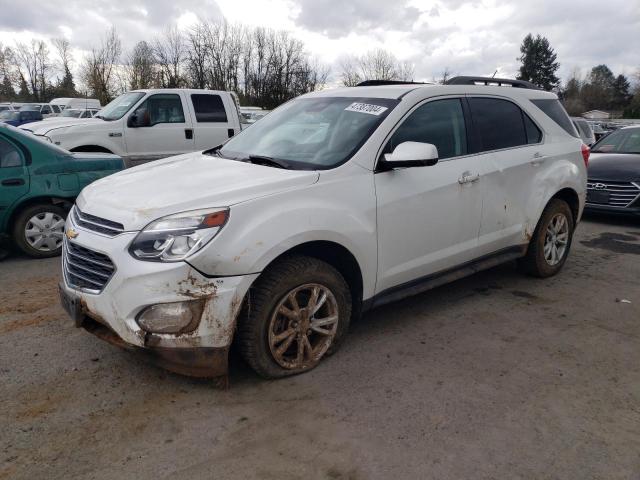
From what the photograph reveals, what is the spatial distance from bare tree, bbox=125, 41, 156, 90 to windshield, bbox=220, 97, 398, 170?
43947mm

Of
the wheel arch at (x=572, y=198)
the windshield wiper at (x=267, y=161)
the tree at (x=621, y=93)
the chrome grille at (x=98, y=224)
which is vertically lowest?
the wheel arch at (x=572, y=198)

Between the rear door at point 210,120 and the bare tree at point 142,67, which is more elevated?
the bare tree at point 142,67

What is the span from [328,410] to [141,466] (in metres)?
1.00

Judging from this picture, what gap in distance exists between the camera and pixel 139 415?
2.80m

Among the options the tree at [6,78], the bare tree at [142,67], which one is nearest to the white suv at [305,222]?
the bare tree at [142,67]

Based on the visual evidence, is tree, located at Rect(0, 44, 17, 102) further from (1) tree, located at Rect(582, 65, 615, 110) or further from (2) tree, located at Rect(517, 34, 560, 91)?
(1) tree, located at Rect(582, 65, 615, 110)

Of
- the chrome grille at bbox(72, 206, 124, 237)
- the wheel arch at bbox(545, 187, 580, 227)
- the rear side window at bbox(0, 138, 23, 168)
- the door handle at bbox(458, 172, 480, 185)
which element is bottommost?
the wheel arch at bbox(545, 187, 580, 227)

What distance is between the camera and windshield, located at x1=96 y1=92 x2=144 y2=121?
29.9 feet

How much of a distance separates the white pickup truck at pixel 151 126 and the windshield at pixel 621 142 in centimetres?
683

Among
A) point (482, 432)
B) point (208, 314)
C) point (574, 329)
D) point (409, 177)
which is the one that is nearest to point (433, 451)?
point (482, 432)

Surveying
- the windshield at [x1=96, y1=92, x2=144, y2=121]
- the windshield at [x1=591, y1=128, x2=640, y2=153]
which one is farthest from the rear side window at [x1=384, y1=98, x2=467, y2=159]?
the windshield at [x1=96, y1=92, x2=144, y2=121]

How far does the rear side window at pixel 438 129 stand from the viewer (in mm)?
3664

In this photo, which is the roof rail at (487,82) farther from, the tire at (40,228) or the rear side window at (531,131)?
the tire at (40,228)

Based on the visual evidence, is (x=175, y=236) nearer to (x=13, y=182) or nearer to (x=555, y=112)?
(x=13, y=182)
